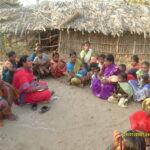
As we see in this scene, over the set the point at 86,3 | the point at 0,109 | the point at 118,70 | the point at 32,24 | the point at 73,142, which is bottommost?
the point at 73,142

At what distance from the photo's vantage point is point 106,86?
5.21 meters

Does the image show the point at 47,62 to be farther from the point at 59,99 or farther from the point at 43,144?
the point at 43,144

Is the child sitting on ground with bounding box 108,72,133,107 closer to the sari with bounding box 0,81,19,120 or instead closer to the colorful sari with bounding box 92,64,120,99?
the colorful sari with bounding box 92,64,120,99

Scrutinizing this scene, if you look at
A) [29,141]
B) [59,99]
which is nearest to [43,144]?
[29,141]

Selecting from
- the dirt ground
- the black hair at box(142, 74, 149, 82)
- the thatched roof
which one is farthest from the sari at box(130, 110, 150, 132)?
the thatched roof

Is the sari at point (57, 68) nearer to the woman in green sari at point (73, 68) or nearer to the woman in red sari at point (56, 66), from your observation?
the woman in red sari at point (56, 66)

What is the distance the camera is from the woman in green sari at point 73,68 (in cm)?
606

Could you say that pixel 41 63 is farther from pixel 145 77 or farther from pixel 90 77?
pixel 145 77

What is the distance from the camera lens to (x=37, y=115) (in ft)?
14.5

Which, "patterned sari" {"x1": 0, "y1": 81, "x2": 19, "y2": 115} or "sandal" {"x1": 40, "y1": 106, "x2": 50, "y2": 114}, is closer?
"patterned sari" {"x1": 0, "y1": 81, "x2": 19, "y2": 115}

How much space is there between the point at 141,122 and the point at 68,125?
4.79ft

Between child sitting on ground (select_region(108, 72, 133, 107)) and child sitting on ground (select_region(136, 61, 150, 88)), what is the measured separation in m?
0.30

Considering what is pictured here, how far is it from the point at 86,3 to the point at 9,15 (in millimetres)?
4838

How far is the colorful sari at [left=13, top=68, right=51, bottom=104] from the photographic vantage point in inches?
180
